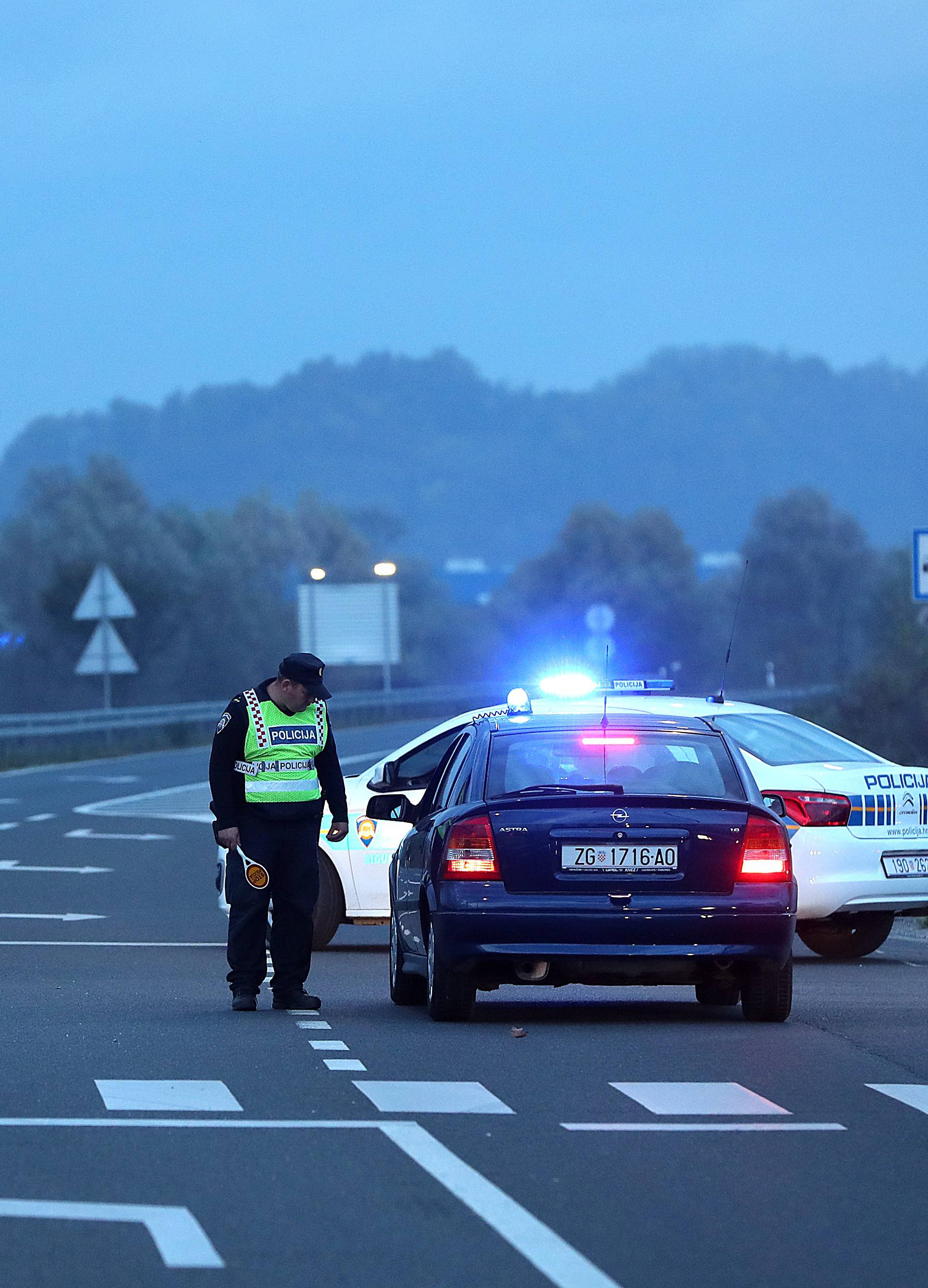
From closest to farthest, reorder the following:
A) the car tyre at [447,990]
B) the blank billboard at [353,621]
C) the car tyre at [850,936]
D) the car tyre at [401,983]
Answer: the car tyre at [447,990], the car tyre at [401,983], the car tyre at [850,936], the blank billboard at [353,621]

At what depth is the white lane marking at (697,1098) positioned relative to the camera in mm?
8117

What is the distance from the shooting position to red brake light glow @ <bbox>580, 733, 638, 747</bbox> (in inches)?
434

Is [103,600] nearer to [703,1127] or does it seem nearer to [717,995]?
[717,995]

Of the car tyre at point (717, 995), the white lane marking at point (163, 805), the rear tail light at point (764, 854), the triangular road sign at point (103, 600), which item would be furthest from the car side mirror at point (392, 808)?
the triangular road sign at point (103, 600)

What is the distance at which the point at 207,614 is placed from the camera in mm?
88438

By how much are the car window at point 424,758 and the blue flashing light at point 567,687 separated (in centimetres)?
63

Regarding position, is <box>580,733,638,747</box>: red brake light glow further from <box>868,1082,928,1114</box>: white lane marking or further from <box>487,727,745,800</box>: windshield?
<box>868,1082,928,1114</box>: white lane marking

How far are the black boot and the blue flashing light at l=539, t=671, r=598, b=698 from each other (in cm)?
335

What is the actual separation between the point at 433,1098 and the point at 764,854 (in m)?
2.67

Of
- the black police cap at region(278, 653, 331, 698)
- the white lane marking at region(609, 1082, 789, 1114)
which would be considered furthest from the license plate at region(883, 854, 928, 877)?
the white lane marking at region(609, 1082, 789, 1114)

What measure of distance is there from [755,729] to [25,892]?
7.40 metres

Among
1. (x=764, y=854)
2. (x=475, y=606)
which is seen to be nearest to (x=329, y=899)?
A: (x=764, y=854)

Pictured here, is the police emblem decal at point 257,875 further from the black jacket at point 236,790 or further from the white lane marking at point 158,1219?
the white lane marking at point 158,1219

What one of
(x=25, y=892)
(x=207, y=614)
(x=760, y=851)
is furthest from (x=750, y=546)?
(x=760, y=851)
